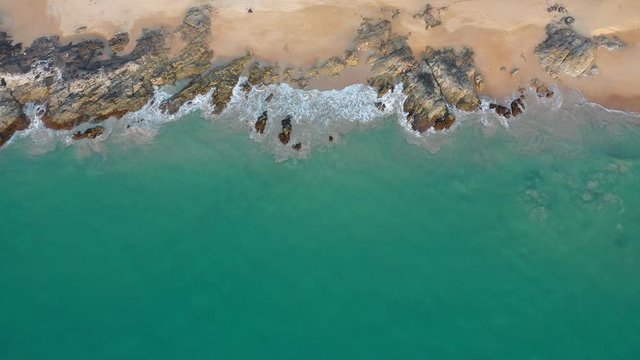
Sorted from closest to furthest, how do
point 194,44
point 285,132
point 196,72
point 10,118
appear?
point 285,132
point 10,118
point 196,72
point 194,44

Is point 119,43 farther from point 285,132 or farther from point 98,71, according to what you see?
point 285,132

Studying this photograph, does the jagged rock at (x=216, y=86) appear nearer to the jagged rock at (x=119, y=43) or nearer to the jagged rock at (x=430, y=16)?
the jagged rock at (x=119, y=43)

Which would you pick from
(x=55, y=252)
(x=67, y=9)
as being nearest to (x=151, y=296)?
(x=55, y=252)

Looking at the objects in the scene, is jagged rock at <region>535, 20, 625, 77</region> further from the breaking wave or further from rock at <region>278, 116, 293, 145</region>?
rock at <region>278, 116, 293, 145</region>

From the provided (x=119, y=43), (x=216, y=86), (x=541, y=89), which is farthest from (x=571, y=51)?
(x=119, y=43)

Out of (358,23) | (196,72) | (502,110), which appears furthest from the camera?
(358,23)

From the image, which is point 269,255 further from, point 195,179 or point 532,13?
point 532,13

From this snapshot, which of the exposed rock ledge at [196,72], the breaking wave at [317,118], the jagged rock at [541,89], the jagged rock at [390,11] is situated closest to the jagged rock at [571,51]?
the exposed rock ledge at [196,72]
